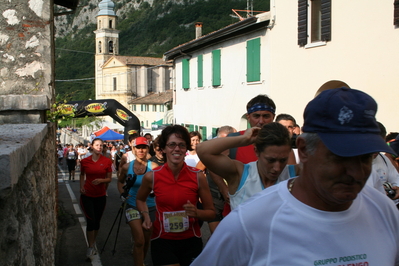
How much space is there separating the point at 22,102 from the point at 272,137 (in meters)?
3.51

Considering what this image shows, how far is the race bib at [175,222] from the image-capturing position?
4.05 metres

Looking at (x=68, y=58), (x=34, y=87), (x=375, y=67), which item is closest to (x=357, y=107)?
(x=34, y=87)

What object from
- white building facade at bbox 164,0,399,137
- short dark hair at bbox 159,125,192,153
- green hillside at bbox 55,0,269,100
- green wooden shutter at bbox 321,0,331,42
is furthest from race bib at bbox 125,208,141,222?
green hillside at bbox 55,0,269,100

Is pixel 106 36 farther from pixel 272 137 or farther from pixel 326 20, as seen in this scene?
pixel 272 137

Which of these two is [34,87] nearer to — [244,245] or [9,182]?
[9,182]

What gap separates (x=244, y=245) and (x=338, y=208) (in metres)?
0.35

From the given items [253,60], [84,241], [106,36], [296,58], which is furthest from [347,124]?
[106,36]

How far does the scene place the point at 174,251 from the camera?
13.3 feet

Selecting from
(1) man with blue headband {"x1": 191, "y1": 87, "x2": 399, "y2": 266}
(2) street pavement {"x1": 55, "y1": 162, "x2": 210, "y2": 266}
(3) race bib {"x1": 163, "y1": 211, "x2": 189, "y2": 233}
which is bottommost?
(2) street pavement {"x1": 55, "y1": 162, "x2": 210, "y2": 266}

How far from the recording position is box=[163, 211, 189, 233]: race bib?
4055 mm

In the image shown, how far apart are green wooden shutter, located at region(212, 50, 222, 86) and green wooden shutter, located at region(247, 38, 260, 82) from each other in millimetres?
2743

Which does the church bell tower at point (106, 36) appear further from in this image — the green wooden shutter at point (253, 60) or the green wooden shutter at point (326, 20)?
the green wooden shutter at point (326, 20)

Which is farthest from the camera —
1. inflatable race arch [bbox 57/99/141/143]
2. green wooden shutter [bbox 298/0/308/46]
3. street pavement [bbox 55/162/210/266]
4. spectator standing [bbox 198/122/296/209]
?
inflatable race arch [bbox 57/99/141/143]

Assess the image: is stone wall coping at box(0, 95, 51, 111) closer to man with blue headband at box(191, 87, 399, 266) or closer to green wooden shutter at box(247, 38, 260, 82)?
man with blue headband at box(191, 87, 399, 266)
